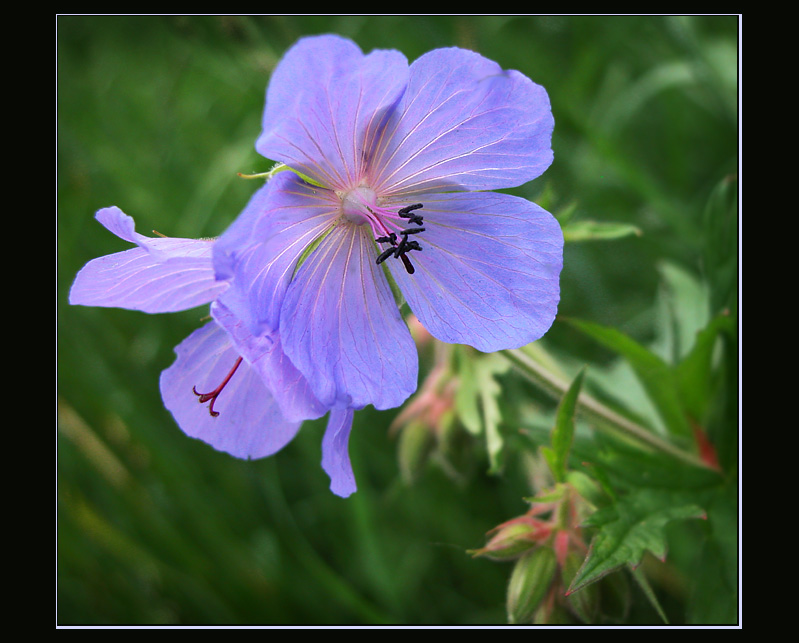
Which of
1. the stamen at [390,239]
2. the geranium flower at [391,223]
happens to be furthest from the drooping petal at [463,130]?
the stamen at [390,239]

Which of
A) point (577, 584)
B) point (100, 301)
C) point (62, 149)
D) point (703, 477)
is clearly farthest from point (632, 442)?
point (62, 149)

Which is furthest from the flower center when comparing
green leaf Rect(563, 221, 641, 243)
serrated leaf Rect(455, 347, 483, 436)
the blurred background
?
the blurred background

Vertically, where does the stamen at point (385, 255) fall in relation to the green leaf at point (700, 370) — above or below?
above

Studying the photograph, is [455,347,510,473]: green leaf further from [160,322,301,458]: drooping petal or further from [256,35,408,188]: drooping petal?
[256,35,408,188]: drooping petal

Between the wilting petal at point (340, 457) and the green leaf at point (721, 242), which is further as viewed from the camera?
the green leaf at point (721, 242)

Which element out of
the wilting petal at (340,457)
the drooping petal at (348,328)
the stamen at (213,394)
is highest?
the drooping petal at (348,328)

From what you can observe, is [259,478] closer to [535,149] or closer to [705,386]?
[705,386]

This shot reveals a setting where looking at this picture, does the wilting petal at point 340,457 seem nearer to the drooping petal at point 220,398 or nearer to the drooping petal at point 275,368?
the drooping petal at point 275,368
